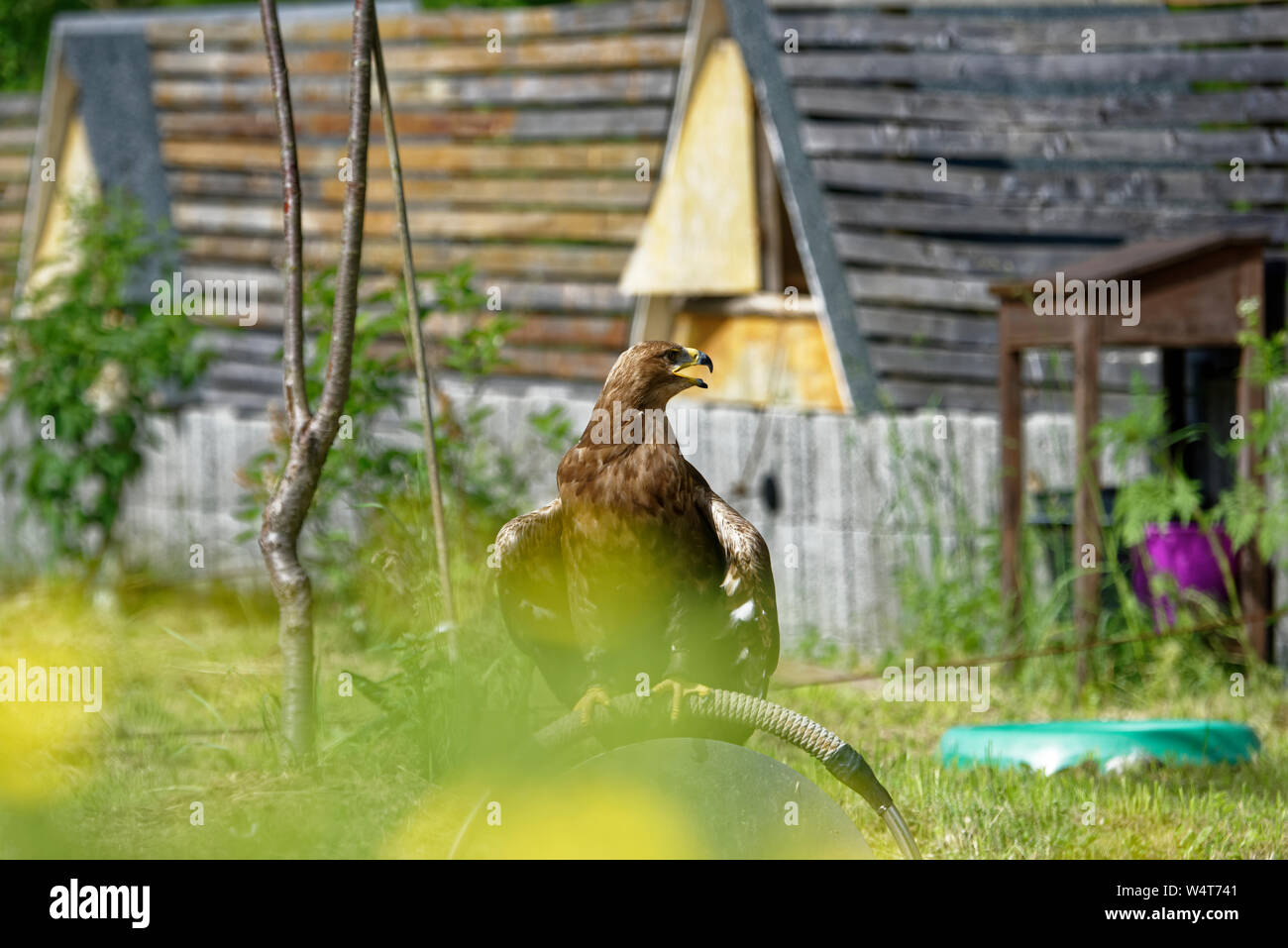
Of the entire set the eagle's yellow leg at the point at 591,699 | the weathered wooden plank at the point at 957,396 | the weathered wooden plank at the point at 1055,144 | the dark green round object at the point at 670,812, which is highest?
the weathered wooden plank at the point at 1055,144

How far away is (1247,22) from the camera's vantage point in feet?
25.6

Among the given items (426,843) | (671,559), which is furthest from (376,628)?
(671,559)

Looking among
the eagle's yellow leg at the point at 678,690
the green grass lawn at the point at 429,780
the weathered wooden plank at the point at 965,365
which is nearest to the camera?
the eagle's yellow leg at the point at 678,690

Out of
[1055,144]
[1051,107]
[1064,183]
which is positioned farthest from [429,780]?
[1051,107]

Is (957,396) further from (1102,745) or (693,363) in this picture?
(693,363)

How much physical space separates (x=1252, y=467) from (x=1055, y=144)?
231 centimetres

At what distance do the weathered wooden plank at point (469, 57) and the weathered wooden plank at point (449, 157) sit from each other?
521 mm

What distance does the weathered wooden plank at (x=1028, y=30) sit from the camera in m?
7.84

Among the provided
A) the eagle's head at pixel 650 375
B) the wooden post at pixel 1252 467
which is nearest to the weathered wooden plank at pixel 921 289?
the wooden post at pixel 1252 467

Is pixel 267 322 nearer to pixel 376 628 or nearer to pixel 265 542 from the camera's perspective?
pixel 376 628

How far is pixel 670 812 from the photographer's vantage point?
10.5 feet

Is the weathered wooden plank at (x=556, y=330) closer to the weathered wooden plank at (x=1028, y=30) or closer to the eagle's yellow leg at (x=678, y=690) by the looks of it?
the weathered wooden plank at (x=1028, y=30)

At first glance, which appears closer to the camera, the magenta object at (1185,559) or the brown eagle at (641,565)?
the brown eagle at (641,565)

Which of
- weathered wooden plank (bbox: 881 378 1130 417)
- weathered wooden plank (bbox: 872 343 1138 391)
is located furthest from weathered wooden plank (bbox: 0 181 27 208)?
weathered wooden plank (bbox: 881 378 1130 417)
